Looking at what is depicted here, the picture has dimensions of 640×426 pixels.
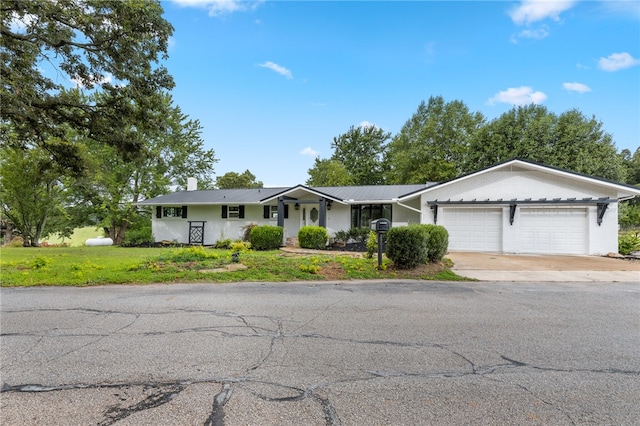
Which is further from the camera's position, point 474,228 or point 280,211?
point 280,211

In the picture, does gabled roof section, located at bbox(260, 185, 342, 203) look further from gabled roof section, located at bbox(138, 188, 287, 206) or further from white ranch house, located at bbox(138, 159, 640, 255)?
gabled roof section, located at bbox(138, 188, 287, 206)

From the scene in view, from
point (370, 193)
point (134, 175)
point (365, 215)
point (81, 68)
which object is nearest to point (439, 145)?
point (370, 193)

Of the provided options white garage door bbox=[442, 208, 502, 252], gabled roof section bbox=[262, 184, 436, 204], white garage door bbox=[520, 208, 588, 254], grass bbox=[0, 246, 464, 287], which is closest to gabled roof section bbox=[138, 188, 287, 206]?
gabled roof section bbox=[262, 184, 436, 204]

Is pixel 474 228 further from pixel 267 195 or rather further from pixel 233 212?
pixel 233 212

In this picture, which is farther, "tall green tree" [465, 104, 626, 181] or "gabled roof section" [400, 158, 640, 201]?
"tall green tree" [465, 104, 626, 181]

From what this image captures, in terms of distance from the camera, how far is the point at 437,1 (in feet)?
39.0

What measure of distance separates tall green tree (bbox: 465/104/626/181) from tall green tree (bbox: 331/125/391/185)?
→ 50.5ft

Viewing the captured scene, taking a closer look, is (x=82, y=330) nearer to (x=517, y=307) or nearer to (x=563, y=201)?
(x=517, y=307)

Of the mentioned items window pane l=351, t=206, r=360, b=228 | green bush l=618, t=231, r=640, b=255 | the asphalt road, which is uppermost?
window pane l=351, t=206, r=360, b=228

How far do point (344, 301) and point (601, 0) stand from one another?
12.6 meters

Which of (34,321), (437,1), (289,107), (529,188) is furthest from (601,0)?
(34,321)

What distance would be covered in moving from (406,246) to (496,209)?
28.4 feet

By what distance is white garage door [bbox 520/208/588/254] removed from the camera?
13.9 metres

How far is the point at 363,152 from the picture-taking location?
4419 cm
